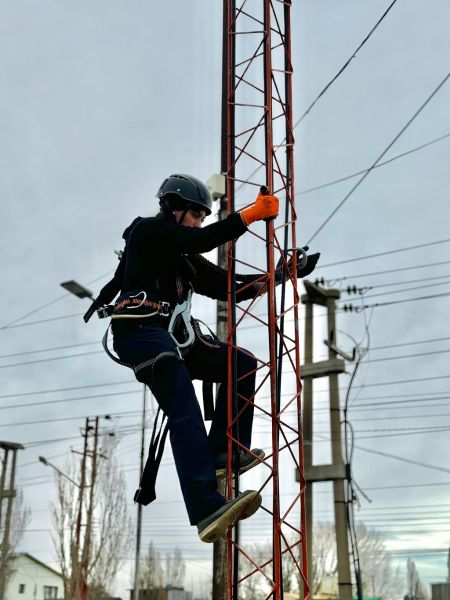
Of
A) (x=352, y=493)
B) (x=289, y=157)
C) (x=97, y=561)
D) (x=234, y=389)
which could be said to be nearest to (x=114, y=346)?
(x=234, y=389)

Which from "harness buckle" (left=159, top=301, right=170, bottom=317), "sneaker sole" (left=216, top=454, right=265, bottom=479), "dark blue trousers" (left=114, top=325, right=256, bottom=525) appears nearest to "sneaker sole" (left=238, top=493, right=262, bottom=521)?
"dark blue trousers" (left=114, top=325, right=256, bottom=525)

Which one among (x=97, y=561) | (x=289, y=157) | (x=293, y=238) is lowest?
(x=97, y=561)

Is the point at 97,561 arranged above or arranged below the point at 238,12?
below

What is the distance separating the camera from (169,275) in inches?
187

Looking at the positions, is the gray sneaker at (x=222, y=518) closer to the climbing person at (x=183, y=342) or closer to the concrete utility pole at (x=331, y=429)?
the climbing person at (x=183, y=342)

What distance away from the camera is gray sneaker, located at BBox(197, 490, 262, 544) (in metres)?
3.94

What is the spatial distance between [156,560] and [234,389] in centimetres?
4915

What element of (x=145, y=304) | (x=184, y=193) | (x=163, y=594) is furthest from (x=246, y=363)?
(x=163, y=594)

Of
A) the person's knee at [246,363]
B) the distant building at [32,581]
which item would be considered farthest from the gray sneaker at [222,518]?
the distant building at [32,581]

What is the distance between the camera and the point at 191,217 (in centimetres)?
488

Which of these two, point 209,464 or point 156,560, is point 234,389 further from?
point 156,560

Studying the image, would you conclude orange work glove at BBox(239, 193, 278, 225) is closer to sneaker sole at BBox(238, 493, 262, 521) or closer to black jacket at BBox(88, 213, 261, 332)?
black jacket at BBox(88, 213, 261, 332)

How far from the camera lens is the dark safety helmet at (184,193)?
4.82 meters

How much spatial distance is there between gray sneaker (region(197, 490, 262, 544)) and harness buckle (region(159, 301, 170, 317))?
1227 mm
